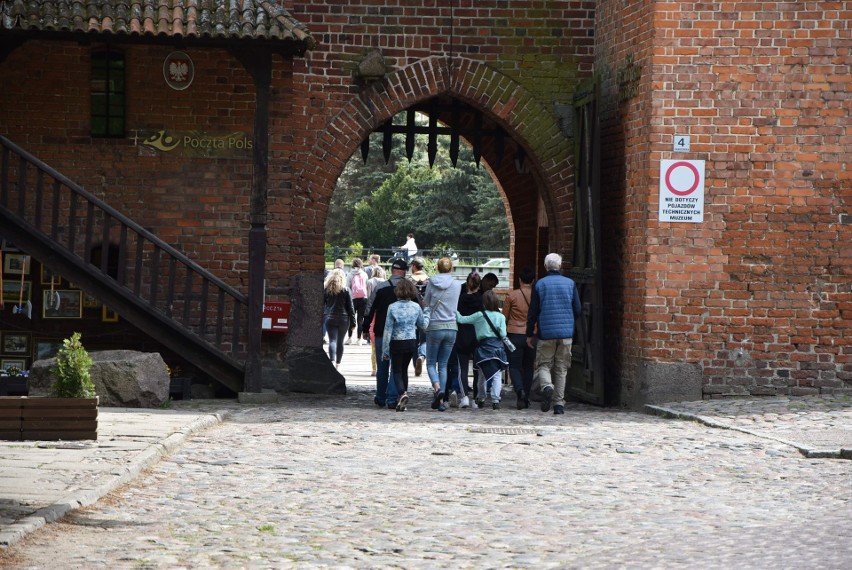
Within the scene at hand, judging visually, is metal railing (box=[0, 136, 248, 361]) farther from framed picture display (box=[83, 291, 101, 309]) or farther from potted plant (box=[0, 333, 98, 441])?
potted plant (box=[0, 333, 98, 441])

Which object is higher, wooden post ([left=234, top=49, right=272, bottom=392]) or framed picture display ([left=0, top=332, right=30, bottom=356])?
wooden post ([left=234, top=49, right=272, bottom=392])

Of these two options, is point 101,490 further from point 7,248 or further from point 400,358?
point 7,248

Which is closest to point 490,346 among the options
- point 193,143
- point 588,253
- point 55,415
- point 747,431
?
point 588,253

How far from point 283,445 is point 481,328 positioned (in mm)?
4333

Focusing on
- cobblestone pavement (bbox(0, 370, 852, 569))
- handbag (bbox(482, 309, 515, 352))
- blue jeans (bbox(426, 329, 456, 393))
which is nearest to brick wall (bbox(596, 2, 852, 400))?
handbag (bbox(482, 309, 515, 352))

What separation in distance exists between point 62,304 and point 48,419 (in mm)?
5727

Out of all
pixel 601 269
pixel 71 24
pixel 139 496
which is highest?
pixel 71 24

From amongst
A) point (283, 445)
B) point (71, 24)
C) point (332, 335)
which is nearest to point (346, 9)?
point (71, 24)

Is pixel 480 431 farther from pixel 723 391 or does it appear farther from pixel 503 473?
pixel 723 391

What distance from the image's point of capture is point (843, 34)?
1475 cm

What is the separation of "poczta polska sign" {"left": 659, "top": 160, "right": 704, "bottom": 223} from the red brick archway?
2.47 m

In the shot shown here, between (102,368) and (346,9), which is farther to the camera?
(346,9)

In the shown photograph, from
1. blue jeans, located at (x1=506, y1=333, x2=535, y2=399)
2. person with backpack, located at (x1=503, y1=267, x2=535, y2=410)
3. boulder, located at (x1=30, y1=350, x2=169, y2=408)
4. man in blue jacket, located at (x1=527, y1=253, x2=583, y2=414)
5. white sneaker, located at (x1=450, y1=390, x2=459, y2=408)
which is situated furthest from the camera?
person with backpack, located at (x1=503, y1=267, x2=535, y2=410)

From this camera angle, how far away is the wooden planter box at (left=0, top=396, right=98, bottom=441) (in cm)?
1062
